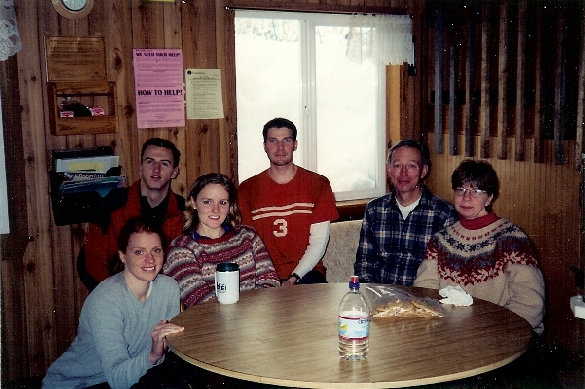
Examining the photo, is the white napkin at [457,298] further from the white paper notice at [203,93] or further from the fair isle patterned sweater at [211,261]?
the white paper notice at [203,93]

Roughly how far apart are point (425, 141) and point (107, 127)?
2201 mm

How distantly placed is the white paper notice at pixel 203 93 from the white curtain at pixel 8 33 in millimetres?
920

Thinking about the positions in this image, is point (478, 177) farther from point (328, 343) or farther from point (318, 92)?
point (318, 92)

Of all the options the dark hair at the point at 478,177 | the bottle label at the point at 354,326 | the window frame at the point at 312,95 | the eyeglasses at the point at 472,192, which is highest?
the window frame at the point at 312,95

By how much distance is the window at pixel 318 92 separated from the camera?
394cm

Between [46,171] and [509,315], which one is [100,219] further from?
[509,315]

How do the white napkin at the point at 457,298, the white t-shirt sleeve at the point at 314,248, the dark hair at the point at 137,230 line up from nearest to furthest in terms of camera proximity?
1. the white napkin at the point at 457,298
2. the dark hair at the point at 137,230
3. the white t-shirt sleeve at the point at 314,248

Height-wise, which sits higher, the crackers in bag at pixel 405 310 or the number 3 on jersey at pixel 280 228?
the number 3 on jersey at pixel 280 228

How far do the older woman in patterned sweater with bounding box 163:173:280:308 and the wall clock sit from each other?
1296 millimetres

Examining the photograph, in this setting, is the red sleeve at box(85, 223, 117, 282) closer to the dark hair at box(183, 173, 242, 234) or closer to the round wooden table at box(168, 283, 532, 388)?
the dark hair at box(183, 173, 242, 234)

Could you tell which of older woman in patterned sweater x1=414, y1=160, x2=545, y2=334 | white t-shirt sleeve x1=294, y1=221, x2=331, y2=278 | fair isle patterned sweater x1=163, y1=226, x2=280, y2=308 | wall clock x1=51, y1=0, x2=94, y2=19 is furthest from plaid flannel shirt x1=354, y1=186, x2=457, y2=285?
wall clock x1=51, y1=0, x2=94, y2=19

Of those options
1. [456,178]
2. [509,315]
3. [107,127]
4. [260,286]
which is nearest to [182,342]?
[260,286]

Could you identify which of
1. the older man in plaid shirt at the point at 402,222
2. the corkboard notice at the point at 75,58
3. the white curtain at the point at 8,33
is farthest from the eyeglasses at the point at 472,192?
the white curtain at the point at 8,33

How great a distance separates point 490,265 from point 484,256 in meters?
0.04
